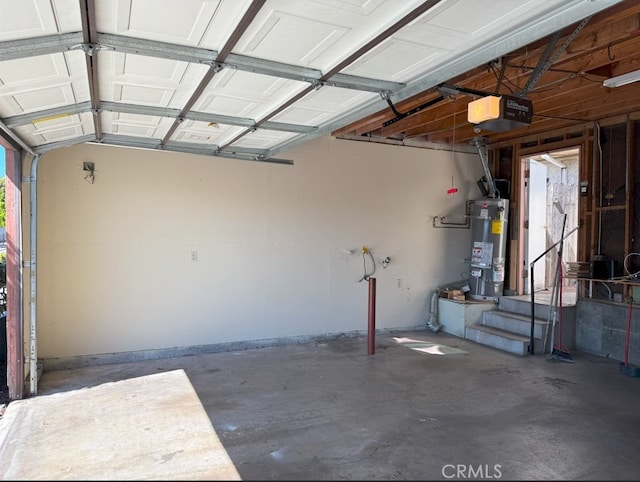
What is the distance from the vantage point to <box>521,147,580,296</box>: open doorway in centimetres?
679

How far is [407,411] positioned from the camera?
11.5ft

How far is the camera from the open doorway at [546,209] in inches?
267

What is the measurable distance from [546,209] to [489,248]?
11.0 ft

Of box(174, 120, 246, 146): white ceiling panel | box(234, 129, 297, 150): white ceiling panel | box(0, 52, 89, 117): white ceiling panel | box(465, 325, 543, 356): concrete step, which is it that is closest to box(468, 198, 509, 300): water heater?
box(465, 325, 543, 356): concrete step

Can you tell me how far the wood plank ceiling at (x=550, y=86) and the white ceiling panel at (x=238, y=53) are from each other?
637 millimetres

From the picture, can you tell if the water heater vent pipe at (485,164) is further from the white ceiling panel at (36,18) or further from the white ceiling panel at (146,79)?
the white ceiling panel at (36,18)

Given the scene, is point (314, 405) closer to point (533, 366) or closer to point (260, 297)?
point (260, 297)

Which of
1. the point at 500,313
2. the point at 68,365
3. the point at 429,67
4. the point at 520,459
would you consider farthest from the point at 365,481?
the point at 500,313

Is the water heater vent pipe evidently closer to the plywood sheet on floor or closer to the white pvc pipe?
the plywood sheet on floor

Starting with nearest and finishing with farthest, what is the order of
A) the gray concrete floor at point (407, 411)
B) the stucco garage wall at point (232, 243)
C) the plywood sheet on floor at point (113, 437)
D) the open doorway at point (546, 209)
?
the plywood sheet on floor at point (113, 437) → the gray concrete floor at point (407, 411) → the stucco garage wall at point (232, 243) → the open doorway at point (546, 209)

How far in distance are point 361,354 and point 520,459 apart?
2.56m

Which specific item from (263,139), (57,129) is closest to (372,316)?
(263,139)

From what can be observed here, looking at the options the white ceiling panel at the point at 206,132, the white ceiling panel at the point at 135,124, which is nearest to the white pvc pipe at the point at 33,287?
the white ceiling panel at the point at 135,124

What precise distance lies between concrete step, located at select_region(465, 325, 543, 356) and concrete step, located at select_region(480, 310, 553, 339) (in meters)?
0.07
